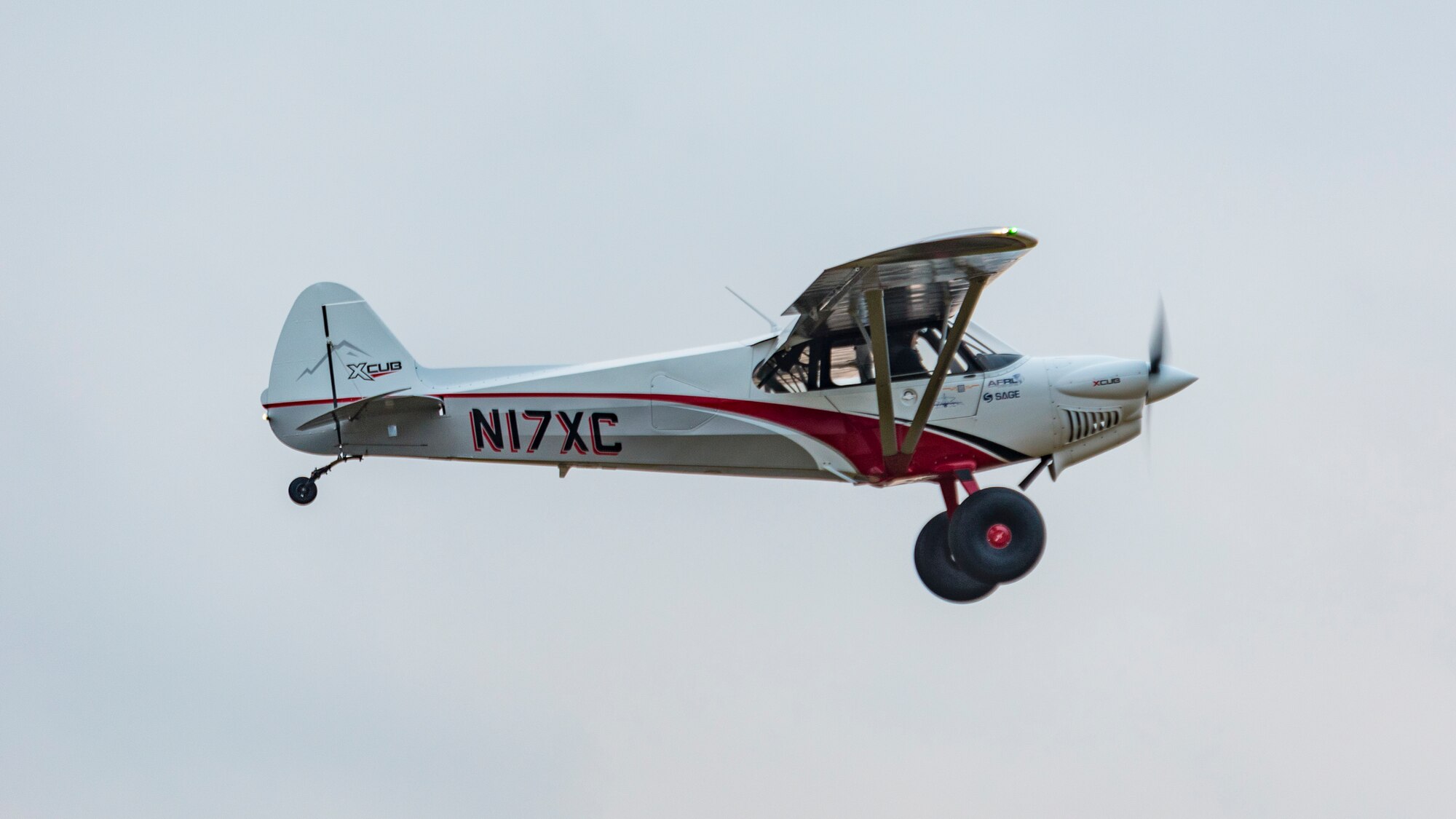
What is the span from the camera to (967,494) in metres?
14.0

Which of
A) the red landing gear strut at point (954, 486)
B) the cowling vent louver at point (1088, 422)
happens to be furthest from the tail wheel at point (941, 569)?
the cowling vent louver at point (1088, 422)

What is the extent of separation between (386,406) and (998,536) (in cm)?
512

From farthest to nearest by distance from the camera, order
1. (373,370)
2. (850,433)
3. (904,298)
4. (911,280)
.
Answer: (373,370), (850,433), (904,298), (911,280)

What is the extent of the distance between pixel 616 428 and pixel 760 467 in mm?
1223

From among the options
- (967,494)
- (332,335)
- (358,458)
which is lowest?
(967,494)

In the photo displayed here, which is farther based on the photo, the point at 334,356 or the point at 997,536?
the point at 334,356

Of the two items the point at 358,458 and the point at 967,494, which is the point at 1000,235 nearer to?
the point at 967,494

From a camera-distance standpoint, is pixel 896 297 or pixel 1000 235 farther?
pixel 896 297

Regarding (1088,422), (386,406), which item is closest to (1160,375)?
(1088,422)

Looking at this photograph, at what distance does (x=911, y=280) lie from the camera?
12.9 meters

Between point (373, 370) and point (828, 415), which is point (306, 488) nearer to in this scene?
point (373, 370)

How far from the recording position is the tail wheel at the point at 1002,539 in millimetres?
13523

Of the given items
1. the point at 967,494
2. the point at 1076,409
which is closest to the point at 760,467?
the point at 967,494

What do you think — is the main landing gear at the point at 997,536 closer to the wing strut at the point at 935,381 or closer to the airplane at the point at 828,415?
the airplane at the point at 828,415
